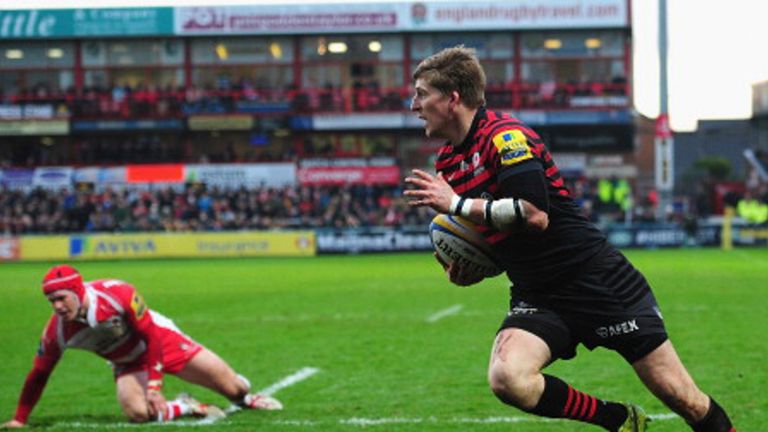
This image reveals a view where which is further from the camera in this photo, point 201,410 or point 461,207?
point 201,410

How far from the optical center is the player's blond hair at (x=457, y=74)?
5.51 metres

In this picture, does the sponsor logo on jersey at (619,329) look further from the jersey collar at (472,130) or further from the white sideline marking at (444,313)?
the white sideline marking at (444,313)

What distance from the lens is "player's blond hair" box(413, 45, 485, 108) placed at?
5.51 m

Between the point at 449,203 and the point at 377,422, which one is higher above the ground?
the point at 449,203

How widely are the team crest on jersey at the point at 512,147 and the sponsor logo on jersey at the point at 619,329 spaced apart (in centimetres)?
97

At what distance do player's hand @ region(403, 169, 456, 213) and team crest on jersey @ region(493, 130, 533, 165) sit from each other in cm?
30

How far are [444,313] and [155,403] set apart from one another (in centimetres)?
850

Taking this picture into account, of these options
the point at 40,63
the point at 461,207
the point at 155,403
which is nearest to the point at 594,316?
the point at 461,207

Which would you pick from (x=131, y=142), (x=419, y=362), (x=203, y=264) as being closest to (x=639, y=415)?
(x=419, y=362)

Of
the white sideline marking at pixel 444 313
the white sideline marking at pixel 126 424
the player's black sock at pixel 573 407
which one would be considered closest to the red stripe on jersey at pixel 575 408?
the player's black sock at pixel 573 407

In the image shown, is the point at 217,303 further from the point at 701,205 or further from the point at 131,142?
the point at 131,142

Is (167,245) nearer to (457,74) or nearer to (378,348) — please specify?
(378,348)

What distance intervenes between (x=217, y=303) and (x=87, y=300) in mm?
10988

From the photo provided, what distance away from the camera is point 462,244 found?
5730 mm
